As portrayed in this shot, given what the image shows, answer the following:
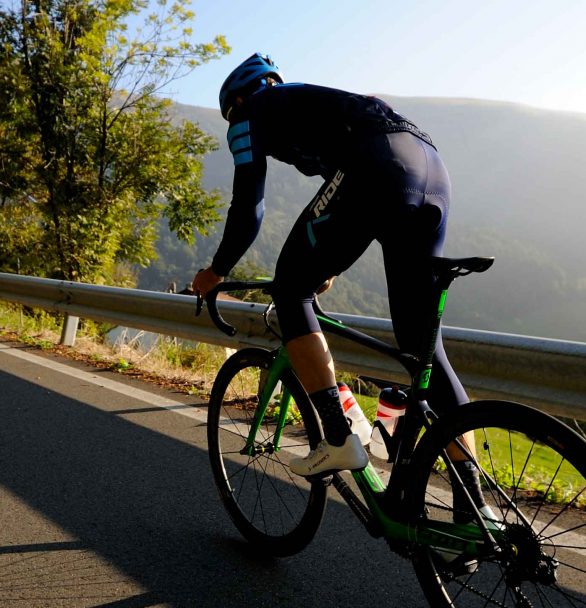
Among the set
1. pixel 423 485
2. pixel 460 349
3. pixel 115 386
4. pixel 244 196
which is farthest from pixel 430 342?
pixel 115 386

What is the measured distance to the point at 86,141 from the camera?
1546 cm

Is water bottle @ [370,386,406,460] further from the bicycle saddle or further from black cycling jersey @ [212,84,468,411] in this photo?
the bicycle saddle

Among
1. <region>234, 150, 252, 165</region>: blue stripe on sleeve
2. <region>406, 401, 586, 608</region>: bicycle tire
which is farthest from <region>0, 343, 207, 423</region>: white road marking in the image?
<region>406, 401, 586, 608</region>: bicycle tire

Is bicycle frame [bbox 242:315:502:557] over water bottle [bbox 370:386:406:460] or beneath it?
beneath

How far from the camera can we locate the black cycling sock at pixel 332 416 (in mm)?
2129

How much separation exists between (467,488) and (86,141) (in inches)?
603

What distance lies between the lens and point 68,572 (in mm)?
2287

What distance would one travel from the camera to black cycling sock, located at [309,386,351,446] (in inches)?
83.8

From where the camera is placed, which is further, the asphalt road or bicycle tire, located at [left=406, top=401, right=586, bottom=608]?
the asphalt road

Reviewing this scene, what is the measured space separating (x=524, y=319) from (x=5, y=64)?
196 meters

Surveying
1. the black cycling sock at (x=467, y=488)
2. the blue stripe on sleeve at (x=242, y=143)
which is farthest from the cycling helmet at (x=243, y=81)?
the black cycling sock at (x=467, y=488)

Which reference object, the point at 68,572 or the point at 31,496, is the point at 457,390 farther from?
the point at 31,496

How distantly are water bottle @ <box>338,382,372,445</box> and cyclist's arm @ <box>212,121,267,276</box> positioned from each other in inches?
24.5

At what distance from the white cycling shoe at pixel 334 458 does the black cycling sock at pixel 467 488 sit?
329 mm
